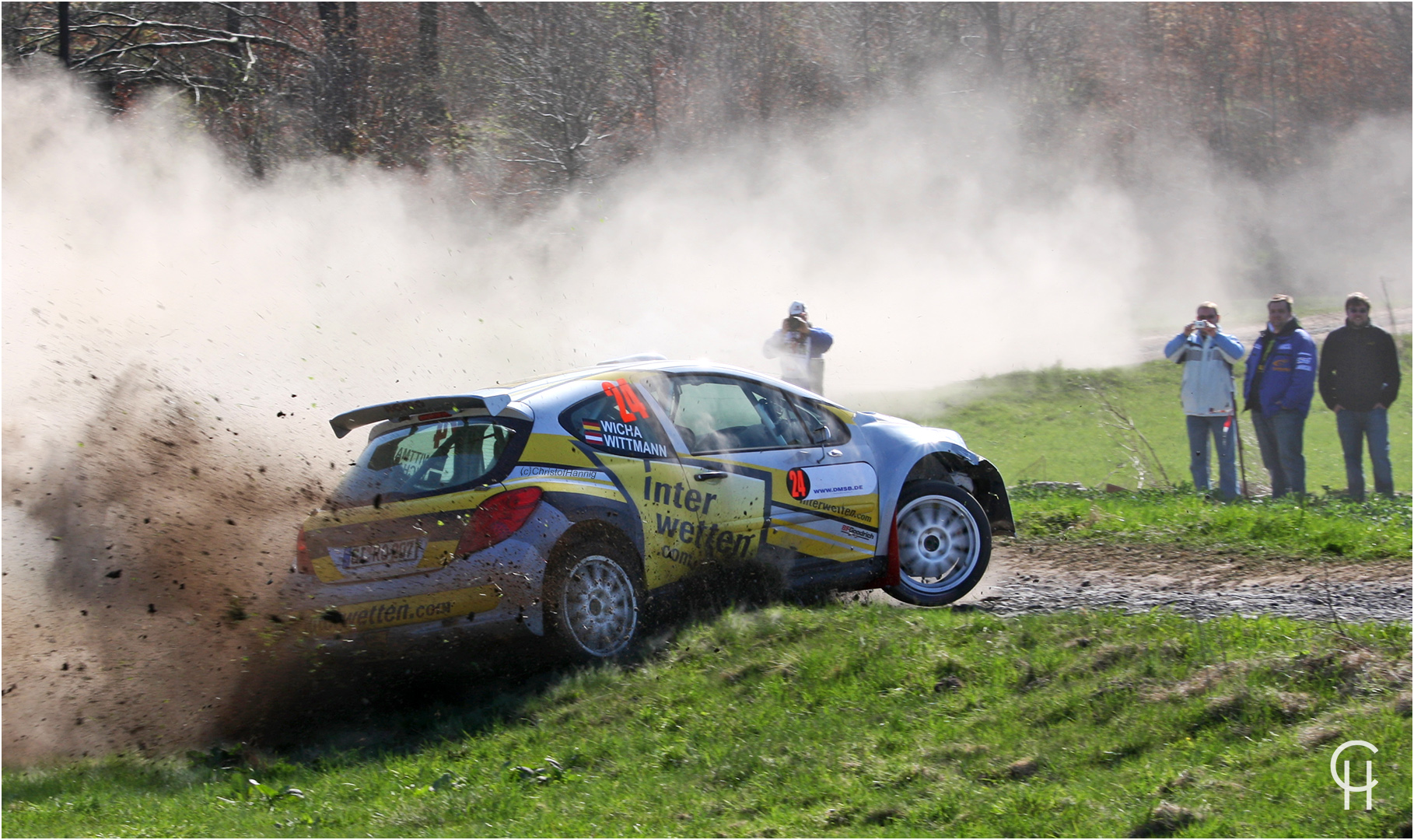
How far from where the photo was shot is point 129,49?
15.3m

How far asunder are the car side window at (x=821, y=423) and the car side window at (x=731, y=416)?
57 mm

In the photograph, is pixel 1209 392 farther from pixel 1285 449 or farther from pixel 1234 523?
pixel 1234 523

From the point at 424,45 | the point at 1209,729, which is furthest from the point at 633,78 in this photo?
the point at 1209,729

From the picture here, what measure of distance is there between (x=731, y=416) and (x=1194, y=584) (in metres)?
3.02

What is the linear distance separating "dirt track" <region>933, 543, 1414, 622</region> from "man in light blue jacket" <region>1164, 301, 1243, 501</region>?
2.82 meters

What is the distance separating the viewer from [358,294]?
13062 mm

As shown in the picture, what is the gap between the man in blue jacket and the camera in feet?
35.5

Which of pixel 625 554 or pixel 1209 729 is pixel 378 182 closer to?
pixel 625 554

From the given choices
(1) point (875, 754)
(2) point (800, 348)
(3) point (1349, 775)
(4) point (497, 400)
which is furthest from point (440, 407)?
(2) point (800, 348)

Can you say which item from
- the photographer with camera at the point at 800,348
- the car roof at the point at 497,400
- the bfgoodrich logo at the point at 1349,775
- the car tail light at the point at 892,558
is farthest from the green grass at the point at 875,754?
the photographer with camera at the point at 800,348

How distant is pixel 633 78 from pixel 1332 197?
23.3 meters

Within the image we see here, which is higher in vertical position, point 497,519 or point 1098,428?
point 1098,428

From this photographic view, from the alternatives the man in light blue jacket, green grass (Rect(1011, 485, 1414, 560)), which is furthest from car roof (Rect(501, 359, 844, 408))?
the man in light blue jacket

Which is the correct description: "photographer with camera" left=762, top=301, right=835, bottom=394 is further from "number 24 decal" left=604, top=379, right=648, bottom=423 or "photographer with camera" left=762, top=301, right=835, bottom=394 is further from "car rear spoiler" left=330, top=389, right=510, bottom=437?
"car rear spoiler" left=330, top=389, right=510, bottom=437
